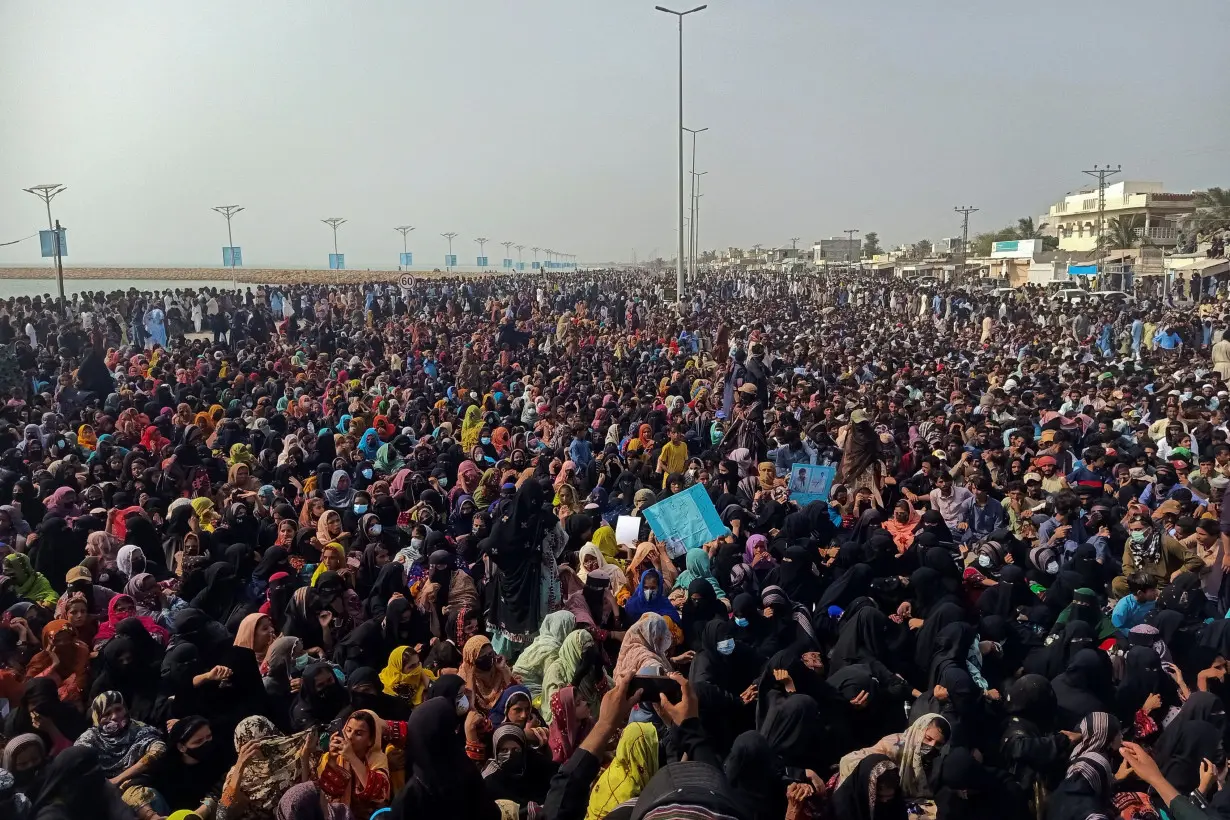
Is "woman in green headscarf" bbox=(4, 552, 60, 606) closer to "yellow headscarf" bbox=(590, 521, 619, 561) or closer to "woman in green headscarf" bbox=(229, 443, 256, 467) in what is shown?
"woman in green headscarf" bbox=(229, 443, 256, 467)

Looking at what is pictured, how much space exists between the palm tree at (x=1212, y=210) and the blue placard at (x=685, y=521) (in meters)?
36.5

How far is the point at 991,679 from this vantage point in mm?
4051

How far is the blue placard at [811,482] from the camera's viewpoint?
278 inches

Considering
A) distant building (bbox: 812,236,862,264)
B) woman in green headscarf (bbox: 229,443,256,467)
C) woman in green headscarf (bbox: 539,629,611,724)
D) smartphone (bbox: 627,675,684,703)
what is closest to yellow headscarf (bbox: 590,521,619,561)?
woman in green headscarf (bbox: 539,629,611,724)

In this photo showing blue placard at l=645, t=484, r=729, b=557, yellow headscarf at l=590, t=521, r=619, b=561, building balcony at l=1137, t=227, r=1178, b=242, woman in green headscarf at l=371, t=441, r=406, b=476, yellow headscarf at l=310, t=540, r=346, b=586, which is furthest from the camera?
building balcony at l=1137, t=227, r=1178, b=242

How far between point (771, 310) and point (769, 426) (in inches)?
630

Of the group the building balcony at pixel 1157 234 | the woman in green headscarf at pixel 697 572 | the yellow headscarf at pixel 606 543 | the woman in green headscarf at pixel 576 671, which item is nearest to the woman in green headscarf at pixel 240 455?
the yellow headscarf at pixel 606 543

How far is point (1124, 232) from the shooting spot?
4019 cm

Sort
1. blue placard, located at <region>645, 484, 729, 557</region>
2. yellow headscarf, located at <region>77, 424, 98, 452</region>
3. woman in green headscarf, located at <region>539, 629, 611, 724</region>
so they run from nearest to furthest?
woman in green headscarf, located at <region>539, 629, 611, 724</region>
blue placard, located at <region>645, 484, 729, 557</region>
yellow headscarf, located at <region>77, 424, 98, 452</region>

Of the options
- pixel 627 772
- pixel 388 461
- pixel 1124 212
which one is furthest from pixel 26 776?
pixel 1124 212

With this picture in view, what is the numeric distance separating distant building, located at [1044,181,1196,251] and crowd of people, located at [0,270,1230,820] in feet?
128

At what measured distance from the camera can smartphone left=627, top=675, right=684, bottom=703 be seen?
314cm

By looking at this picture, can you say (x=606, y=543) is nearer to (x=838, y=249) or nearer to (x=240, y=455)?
(x=240, y=455)

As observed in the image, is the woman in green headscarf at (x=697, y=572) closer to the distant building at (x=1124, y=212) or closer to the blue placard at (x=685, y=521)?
the blue placard at (x=685, y=521)
